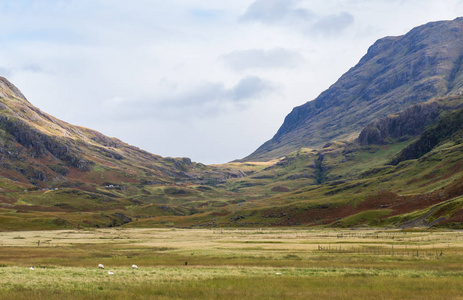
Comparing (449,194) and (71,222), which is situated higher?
(449,194)

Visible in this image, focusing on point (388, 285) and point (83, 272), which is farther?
point (83, 272)

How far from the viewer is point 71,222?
613ft

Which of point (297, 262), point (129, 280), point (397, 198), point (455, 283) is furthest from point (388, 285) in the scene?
point (397, 198)

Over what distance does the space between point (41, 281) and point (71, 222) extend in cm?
16595

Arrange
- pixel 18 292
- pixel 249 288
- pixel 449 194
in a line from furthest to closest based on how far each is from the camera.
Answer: pixel 449 194 → pixel 249 288 → pixel 18 292

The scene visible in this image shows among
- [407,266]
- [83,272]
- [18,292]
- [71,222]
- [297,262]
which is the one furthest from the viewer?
[71,222]

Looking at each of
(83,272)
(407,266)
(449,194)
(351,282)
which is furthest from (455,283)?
(449,194)

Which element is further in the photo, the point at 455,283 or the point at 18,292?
the point at 455,283

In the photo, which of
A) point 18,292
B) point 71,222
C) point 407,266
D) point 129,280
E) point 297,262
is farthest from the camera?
point 71,222

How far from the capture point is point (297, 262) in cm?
5312

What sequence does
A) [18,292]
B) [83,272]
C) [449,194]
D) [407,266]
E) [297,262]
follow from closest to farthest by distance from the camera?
[18,292] < [83,272] < [407,266] < [297,262] < [449,194]

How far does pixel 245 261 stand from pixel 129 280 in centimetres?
2306

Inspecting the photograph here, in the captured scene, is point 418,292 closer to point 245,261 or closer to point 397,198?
point 245,261

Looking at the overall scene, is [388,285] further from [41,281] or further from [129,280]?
[41,281]
